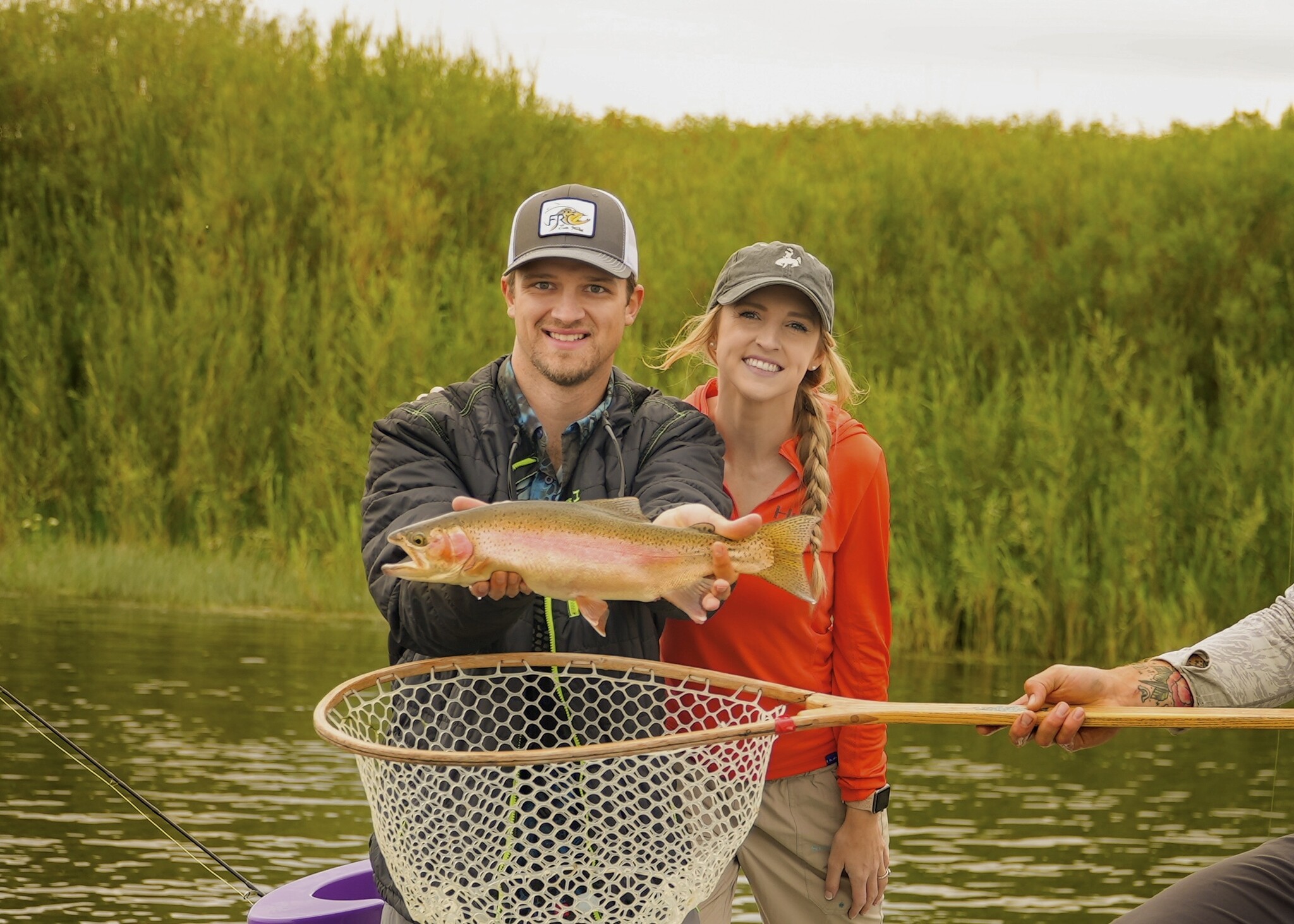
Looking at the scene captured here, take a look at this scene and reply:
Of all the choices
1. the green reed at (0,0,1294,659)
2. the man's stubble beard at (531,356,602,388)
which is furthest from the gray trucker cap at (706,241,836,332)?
the green reed at (0,0,1294,659)

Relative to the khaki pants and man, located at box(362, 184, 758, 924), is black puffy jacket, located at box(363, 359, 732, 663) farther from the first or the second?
the khaki pants

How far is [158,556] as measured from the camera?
11.1 m

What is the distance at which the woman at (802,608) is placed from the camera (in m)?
3.06

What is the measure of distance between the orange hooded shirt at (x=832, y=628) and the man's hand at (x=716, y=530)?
1.82 ft

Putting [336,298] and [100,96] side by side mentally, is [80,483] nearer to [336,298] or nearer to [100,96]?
[336,298]

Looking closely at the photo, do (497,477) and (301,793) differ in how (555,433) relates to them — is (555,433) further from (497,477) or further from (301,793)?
(301,793)

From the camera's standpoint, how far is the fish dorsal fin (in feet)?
7.93

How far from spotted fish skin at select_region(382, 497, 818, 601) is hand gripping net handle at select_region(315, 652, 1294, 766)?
17 cm

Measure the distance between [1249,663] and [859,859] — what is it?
0.85m

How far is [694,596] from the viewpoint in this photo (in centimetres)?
248

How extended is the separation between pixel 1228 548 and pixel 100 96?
35.8ft

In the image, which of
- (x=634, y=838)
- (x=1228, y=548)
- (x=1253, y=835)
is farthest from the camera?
(x=1228, y=548)

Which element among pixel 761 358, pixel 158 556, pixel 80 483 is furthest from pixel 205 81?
pixel 761 358

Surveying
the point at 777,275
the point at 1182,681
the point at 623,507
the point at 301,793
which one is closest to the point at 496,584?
the point at 623,507
